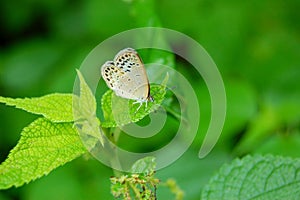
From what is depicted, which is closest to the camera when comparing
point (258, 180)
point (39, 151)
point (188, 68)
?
point (39, 151)

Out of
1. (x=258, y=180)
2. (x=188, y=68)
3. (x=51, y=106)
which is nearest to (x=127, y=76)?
(x=51, y=106)

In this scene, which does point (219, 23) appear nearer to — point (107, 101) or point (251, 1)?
point (251, 1)

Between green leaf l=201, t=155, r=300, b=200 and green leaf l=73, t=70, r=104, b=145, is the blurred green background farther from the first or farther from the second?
green leaf l=73, t=70, r=104, b=145

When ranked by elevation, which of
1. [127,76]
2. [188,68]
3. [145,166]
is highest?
[188,68]

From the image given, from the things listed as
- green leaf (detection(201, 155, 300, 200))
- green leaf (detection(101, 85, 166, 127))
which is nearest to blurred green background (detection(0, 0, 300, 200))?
green leaf (detection(201, 155, 300, 200))

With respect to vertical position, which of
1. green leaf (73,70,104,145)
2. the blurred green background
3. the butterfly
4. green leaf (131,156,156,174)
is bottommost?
green leaf (131,156,156,174)

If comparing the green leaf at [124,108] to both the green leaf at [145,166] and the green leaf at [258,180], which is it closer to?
the green leaf at [145,166]

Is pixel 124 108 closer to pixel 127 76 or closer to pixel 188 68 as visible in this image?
pixel 127 76
